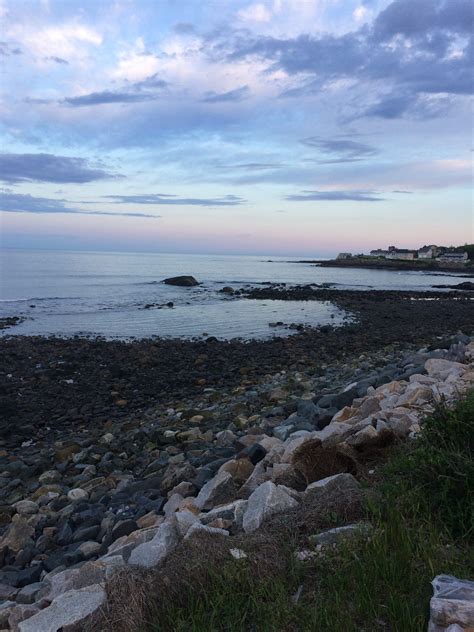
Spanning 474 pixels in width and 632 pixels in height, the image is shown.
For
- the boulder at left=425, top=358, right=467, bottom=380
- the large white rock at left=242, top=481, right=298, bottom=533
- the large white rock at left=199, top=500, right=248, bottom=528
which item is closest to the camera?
the large white rock at left=242, top=481, right=298, bottom=533

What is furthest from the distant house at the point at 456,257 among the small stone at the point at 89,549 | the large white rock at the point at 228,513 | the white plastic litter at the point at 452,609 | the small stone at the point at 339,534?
the white plastic litter at the point at 452,609

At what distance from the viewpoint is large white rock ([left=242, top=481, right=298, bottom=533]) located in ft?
12.0

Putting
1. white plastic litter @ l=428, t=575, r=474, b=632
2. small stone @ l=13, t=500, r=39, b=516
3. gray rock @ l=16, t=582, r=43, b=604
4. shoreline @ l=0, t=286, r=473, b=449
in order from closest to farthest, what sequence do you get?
white plastic litter @ l=428, t=575, r=474, b=632 < gray rock @ l=16, t=582, r=43, b=604 < small stone @ l=13, t=500, r=39, b=516 < shoreline @ l=0, t=286, r=473, b=449

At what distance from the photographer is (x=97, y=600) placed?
9.85 ft

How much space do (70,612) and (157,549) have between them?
2.09ft

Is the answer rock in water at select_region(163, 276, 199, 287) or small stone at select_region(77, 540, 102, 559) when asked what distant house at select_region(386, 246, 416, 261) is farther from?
small stone at select_region(77, 540, 102, 559)

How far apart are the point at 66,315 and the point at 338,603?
28.5 metres

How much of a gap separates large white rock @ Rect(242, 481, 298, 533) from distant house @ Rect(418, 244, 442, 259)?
514 ft

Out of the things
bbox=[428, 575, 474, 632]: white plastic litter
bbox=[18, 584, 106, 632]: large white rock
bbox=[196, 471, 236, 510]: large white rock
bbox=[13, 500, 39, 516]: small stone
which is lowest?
bbox=[13, 500, 39, 516]: small stone

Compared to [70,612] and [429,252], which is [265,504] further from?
[429,252]

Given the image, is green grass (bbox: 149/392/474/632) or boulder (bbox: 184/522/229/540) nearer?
green grass (bbox: 149/392/474/632)

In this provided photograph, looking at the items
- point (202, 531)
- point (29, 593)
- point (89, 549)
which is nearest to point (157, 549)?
point (202, 531)

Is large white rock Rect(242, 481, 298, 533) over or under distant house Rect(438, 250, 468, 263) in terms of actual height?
under

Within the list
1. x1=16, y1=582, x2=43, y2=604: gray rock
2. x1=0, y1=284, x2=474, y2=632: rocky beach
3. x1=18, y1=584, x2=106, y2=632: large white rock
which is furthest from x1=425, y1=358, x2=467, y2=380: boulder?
x1=18, y1=584, x2=106, y2=632: large white rock
